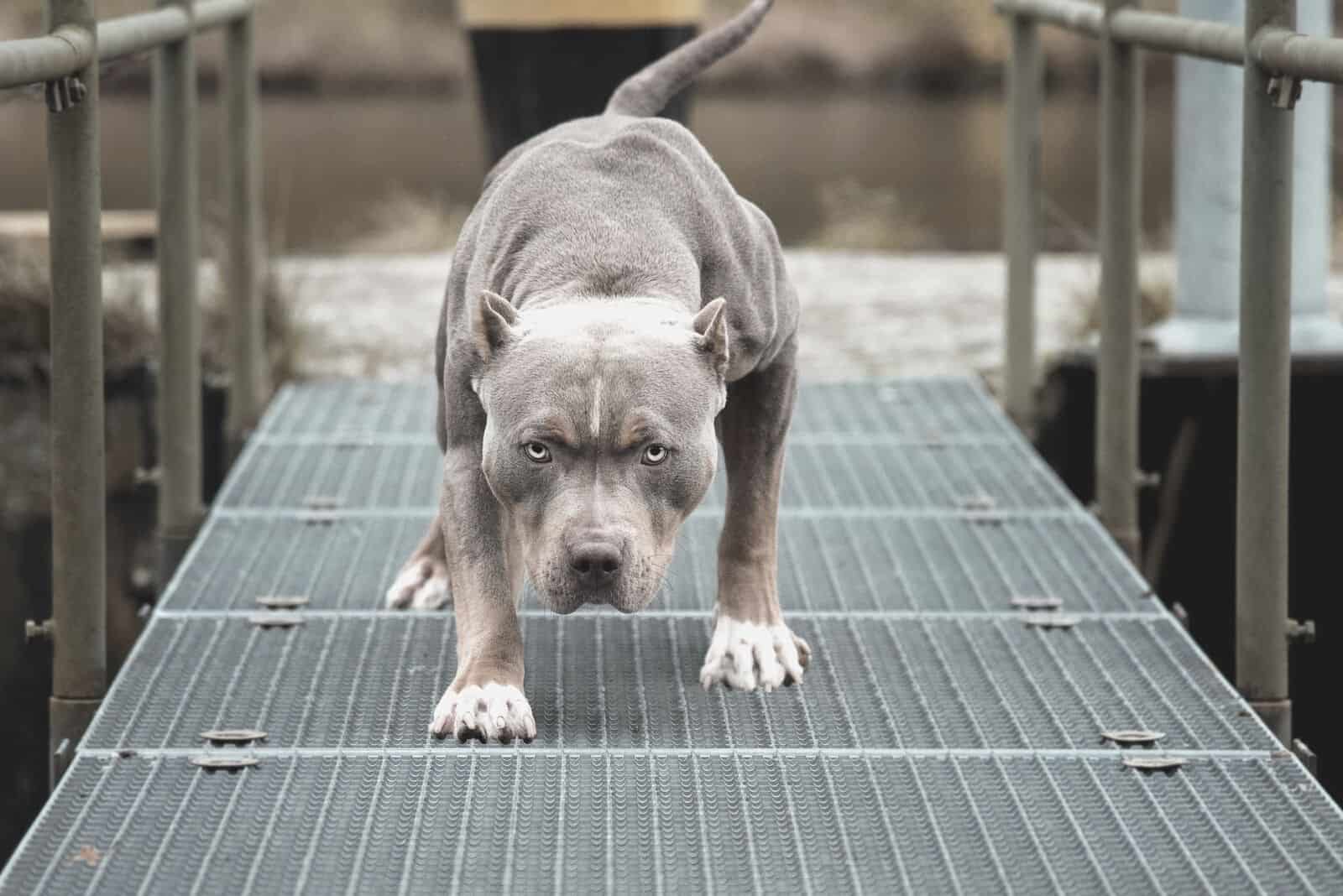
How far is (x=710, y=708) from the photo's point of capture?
3.93 m

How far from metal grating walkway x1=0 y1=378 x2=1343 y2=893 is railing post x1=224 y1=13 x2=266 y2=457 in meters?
1.28

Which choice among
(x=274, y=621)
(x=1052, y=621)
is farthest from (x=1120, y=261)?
(x=274, y=621)

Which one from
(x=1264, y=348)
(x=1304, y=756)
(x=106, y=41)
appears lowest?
(x=1304, y=756)

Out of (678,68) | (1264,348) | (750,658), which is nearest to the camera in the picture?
(1264,348)

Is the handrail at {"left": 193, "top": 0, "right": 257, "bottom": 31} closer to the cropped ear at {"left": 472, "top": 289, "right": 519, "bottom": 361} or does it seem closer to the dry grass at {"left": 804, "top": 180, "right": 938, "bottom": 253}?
the cropped ear at {"left": 472, "top": 289, "right": 519, "bottom": 361}

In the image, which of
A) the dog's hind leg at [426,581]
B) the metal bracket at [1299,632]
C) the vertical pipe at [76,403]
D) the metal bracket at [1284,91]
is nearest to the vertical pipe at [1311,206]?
the metal bracket at [1299,632]

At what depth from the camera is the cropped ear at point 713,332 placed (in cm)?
362

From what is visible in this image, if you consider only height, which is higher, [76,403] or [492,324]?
[492,324]

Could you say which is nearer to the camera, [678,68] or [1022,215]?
[678,68]

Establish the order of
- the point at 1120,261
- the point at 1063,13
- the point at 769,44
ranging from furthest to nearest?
the point at 769,44 → the point at 1063,13 → the point at 1120,261

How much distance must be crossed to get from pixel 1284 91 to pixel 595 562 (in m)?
1.53

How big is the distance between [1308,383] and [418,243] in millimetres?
7577

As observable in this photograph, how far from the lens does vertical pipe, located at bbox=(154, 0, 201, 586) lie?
541 cm

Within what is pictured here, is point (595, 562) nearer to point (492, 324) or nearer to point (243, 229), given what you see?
point (492, 324)
